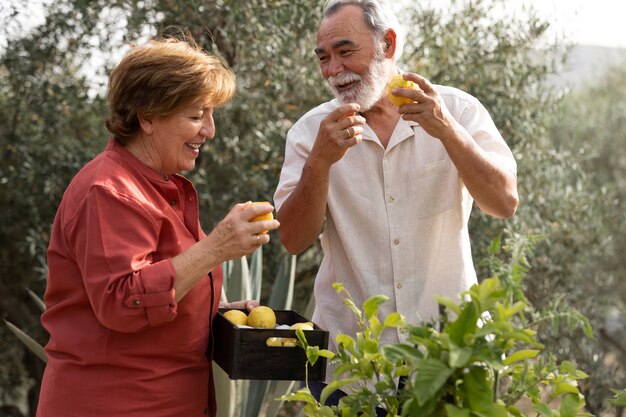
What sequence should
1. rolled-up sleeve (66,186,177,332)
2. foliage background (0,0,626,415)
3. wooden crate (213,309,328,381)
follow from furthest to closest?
1. foliage background (0,0,626,415)
2. wooden crate (213,309,328,381)
3. rolled-up sleeve (66,186,177,332)

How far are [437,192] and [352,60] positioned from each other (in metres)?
0.51

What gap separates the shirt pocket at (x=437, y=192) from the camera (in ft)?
9.04

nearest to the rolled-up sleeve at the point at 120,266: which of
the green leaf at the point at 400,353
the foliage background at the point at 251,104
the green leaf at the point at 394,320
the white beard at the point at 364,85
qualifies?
the green leaf at the point at 394,320

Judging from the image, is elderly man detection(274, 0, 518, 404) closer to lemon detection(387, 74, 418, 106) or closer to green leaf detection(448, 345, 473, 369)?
lemon detection(387, 74, 418, 106)

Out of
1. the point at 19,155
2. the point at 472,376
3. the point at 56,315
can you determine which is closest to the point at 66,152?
the point at 19,155

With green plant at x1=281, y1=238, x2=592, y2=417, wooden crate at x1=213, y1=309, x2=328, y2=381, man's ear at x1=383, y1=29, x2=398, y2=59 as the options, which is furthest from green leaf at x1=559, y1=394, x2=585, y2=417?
man's ear at x1=383, y1=29, x2=398, y2=59

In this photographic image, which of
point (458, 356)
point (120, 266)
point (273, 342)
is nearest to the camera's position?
point (458, 356)

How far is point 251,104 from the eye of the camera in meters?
5.61

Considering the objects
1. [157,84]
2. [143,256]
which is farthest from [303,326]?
[157,84]

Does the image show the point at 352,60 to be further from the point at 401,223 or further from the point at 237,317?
the point at 237,317

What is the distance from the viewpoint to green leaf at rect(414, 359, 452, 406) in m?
1.36

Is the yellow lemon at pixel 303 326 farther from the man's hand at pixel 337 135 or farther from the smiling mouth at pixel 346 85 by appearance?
the smiling mouth at pixel 346 85

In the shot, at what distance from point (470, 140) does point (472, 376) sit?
1235 millimetres

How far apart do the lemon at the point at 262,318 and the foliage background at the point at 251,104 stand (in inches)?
122
